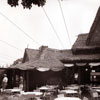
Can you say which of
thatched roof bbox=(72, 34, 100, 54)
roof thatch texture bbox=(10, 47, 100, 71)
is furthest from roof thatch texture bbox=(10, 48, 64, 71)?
thatched roof bbox=(72, 34, 100, 54)

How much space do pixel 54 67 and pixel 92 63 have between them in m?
3.61

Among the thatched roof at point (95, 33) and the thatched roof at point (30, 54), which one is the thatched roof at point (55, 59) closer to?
the thatched roof at point (95, 33)

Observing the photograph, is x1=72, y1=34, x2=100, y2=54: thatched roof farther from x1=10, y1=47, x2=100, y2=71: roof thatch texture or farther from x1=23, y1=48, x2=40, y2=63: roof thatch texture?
x1=23, y1=48, x2=40, y2=63: roof thatch texture

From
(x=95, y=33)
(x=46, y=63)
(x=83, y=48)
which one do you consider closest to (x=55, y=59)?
Answer: (x=46, y=63)

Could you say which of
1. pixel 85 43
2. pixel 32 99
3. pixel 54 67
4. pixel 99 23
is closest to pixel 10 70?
pixel 54 67

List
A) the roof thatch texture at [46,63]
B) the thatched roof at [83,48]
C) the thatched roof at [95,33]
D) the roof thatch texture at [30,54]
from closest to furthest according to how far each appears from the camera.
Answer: the roof thatch texture at [46,63], the thatched roof at [95,33], the thatched roof at [83,48], the roof thatch texture at [30,54]

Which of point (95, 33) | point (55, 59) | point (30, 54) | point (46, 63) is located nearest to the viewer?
point (46, 63)

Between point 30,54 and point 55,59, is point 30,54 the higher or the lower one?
the higher one

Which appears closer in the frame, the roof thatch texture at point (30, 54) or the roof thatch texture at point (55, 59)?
the roof thatch texture at point (55, 59)

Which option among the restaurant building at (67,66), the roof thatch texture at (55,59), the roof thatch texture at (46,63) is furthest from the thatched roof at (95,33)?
the roof thatch texture at (46,63)

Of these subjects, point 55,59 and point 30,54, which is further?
point 30,54

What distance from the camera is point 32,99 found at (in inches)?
484

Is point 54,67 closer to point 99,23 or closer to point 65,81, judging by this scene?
point 65,81

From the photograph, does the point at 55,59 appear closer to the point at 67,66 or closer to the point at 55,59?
the point at 55,59
